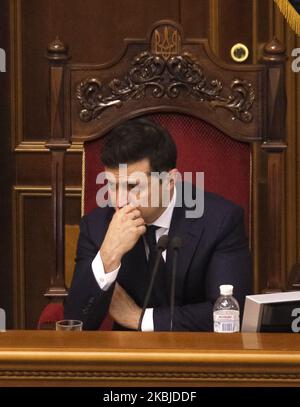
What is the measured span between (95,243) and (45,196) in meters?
1.20

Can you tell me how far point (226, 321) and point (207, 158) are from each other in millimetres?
664

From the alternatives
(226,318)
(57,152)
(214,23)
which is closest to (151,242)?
(57,152)

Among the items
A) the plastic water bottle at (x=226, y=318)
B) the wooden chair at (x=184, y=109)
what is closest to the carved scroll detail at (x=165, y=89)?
the wooden chair at (x=184, y=109)

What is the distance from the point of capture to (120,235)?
7.82 ft

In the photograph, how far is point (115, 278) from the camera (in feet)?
7.79

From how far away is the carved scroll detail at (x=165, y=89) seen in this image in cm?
259

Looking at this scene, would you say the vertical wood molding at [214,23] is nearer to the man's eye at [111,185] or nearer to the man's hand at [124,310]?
the man's eye at [111,185]

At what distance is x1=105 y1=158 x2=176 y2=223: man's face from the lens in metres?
2.45

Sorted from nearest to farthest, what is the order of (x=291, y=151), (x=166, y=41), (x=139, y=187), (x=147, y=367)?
1. (x=147, y=367)
2. (x=139, y=187)
3. (x=166, y=41)
4. (x=291, y=151)

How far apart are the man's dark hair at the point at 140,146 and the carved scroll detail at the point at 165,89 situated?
0.09m

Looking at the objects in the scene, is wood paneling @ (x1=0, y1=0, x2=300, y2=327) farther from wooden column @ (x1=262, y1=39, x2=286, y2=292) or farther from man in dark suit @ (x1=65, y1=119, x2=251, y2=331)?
man in dark suit @ (x1=65, y1=119, x2=251, y2=331)

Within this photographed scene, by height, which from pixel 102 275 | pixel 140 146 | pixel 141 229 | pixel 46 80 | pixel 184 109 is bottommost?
pixel 102 275

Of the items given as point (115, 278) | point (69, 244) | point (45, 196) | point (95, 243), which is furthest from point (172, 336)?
point (45, 196)

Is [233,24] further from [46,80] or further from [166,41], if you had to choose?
[166,41]
